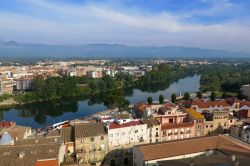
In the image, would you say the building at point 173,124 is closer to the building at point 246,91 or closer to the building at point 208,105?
the building at point 208,105

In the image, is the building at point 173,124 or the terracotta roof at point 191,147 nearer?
the terracotta roof at point 191,147

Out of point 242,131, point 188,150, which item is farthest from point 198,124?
point 188,150

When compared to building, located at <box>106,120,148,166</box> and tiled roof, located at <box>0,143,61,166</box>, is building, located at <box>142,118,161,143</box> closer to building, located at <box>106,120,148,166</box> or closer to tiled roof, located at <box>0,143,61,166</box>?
building, located at <box>106,120,148,166</box>

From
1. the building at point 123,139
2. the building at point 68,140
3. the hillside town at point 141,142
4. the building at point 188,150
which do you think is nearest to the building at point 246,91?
the hillside town at point 141,142

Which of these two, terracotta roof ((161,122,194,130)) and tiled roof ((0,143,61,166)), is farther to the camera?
terracotta roof ((161,122,194,130))

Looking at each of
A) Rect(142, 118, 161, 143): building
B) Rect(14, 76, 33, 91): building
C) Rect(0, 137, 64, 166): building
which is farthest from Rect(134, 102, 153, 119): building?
Rect(14, 76, 33, 91): building

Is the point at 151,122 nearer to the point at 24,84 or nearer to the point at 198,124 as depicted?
the point at 198,124
